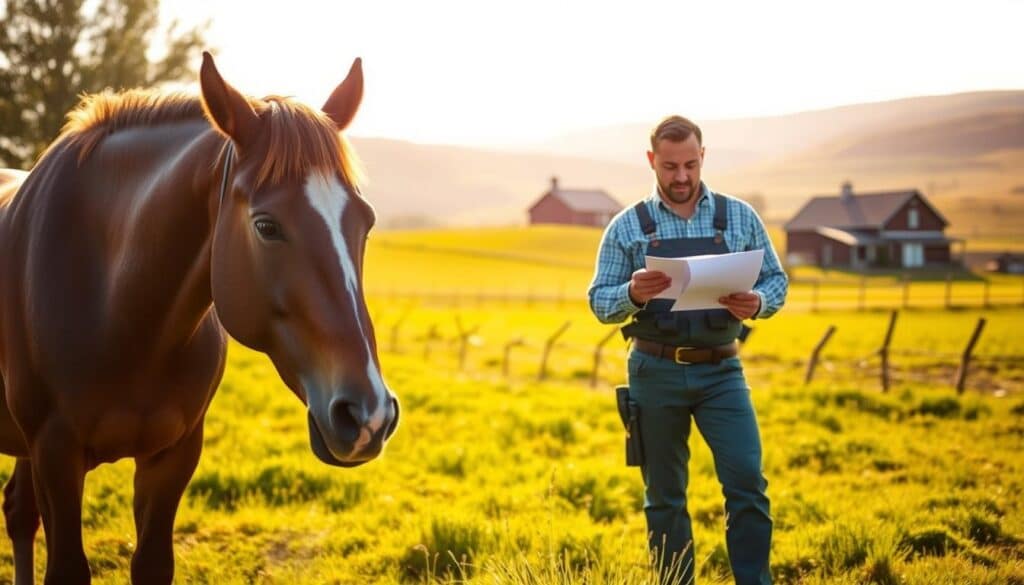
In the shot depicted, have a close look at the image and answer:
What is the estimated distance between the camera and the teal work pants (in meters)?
3.58

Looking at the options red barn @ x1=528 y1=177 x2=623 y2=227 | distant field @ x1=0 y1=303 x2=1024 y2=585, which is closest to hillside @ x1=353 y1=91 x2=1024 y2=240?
red barn @ x1=528 y1=177 x2=623 y2=227

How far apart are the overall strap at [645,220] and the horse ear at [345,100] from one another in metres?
1.56

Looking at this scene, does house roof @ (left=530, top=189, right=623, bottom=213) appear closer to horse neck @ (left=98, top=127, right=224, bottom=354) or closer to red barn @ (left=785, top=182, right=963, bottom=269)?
red barn @ (left=785, top=182, right=963, bottom=269)

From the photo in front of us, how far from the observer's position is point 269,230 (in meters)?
2.28

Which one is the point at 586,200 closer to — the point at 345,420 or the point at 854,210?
the point at 854,210

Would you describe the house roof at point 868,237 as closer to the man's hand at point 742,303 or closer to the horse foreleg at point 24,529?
the man's hand at point 742,303

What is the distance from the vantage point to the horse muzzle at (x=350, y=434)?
6.75 ft

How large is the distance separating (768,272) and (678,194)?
0.64m

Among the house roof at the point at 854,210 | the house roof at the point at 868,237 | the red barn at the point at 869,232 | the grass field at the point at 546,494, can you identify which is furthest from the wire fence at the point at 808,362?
the house roof at the point at 854,210

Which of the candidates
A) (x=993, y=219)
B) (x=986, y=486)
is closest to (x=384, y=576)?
(x=986, y=486)

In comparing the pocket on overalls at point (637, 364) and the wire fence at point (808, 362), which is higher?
the pocket on overalls at point (637, 364)

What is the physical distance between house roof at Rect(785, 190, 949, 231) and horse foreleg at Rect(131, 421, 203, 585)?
5959 centimetres

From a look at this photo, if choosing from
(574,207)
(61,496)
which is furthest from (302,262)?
(574,207)

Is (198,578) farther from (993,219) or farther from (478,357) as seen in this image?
(993,219)
